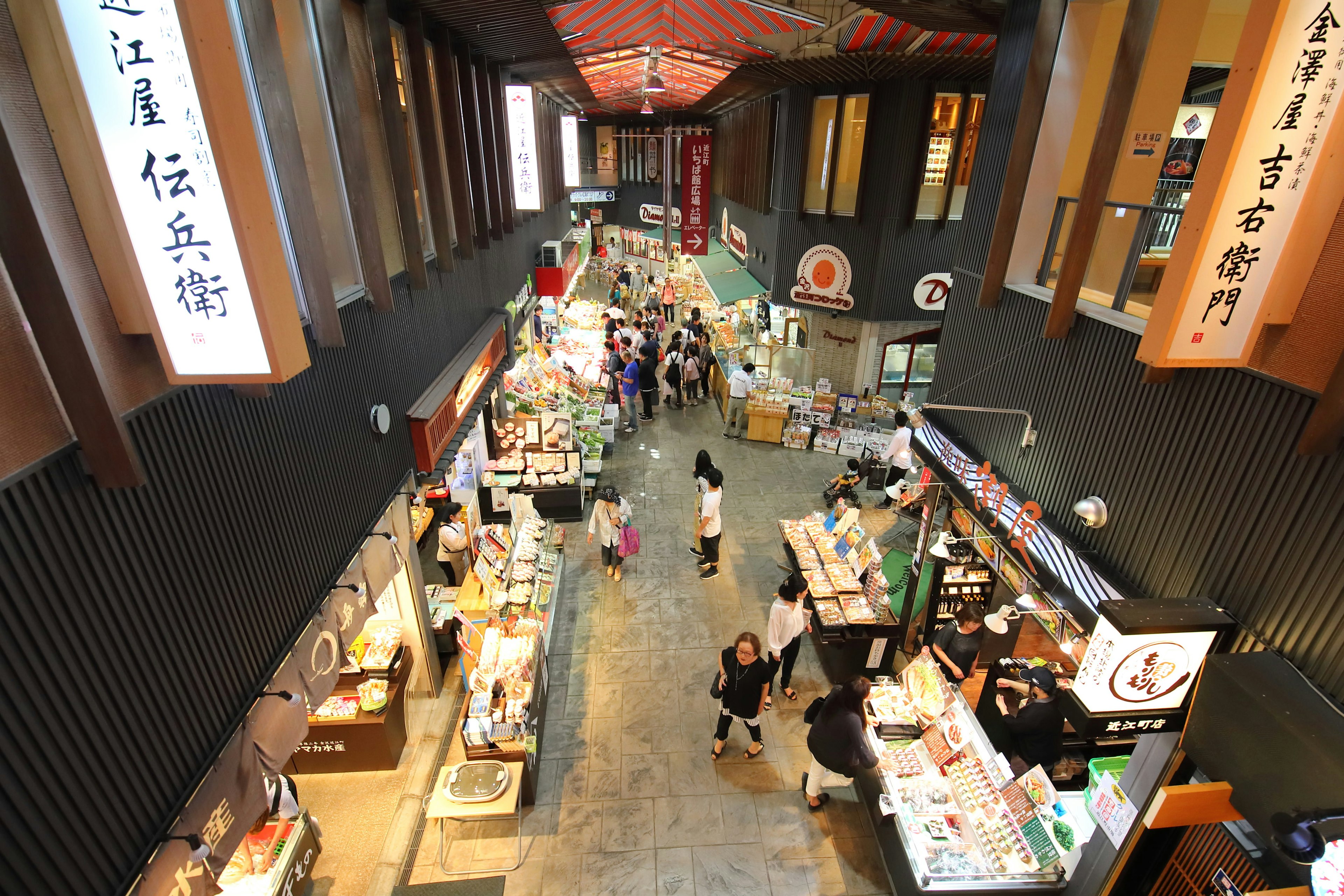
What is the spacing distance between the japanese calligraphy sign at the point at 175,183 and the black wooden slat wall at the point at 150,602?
1.71 feet

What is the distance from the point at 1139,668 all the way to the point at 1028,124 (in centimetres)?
478

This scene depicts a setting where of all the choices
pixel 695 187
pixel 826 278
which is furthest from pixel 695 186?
pixel 826 278

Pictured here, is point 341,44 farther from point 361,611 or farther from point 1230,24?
point 1230,24

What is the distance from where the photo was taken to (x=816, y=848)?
563 centimetres

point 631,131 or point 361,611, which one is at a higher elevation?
point 631,131

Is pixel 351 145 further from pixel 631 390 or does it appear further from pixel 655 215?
pixel 655 215

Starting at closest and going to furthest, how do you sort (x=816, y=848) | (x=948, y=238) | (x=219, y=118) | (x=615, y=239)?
(x=219, y=118) < (x=816, y=848) < (x=948, y=238) < (x=615, y=239)

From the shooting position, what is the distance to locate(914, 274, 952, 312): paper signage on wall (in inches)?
513

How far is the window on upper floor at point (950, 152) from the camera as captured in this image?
11867mm

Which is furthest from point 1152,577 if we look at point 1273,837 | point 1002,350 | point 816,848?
point 816,848

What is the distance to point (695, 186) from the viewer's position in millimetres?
17078

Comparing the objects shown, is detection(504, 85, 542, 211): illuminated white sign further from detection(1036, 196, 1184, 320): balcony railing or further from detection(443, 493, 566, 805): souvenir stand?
detection(1036, 196, 1184, 320): balcony railing

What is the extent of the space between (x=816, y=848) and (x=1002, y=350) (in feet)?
17.0

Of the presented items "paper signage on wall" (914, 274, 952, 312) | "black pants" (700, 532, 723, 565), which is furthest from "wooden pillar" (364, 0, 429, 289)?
"paper signage on wall" (914, 274, 952, 312)
